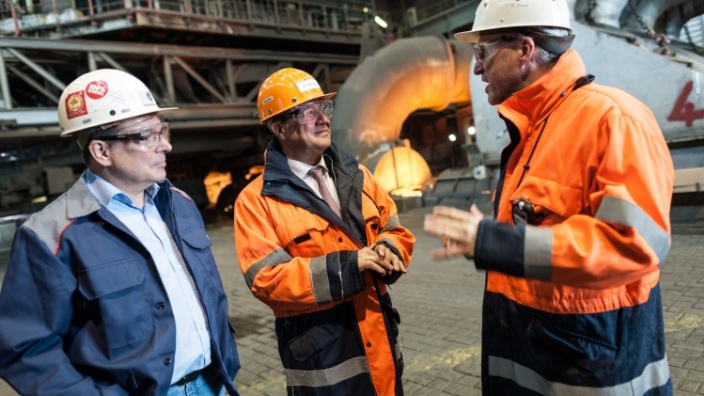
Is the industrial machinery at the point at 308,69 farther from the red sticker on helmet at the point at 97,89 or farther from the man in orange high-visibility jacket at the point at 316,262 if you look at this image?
the red sticker on helmet at the point at 97,89

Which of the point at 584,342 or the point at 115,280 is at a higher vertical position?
the point at 115,280

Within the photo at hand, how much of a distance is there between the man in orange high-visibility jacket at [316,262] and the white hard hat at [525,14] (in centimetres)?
94

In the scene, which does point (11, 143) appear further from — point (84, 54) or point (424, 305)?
point (424, 305)

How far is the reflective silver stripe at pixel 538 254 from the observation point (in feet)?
3.52

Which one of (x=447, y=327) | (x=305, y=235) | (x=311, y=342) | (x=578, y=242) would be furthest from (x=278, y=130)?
(x=447, y=327)

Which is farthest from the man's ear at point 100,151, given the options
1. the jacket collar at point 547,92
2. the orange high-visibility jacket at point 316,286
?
the jacket collar at point 547,92

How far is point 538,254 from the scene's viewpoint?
3.54 feet

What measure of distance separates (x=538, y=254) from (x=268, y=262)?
3.54 feet

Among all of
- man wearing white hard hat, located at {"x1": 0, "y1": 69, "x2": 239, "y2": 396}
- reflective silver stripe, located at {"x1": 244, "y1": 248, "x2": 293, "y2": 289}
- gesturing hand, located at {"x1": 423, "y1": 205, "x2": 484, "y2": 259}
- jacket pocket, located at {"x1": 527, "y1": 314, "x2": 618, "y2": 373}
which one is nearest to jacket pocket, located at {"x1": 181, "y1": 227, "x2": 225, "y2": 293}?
man wearing white hard hat, located at {"x1": 0, "y1": 69, "x2": 239, "y2": 396}

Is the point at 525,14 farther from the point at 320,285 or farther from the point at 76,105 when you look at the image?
the point at 76,105

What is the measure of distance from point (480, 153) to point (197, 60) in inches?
305

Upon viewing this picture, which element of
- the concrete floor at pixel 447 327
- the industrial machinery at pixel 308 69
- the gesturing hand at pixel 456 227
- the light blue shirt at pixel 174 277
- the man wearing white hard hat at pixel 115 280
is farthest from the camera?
the industrial machinery at pixel 308 69

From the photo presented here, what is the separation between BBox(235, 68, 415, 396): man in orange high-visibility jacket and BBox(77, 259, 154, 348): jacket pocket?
456mm

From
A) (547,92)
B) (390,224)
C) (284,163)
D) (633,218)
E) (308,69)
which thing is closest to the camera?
(633,218)
